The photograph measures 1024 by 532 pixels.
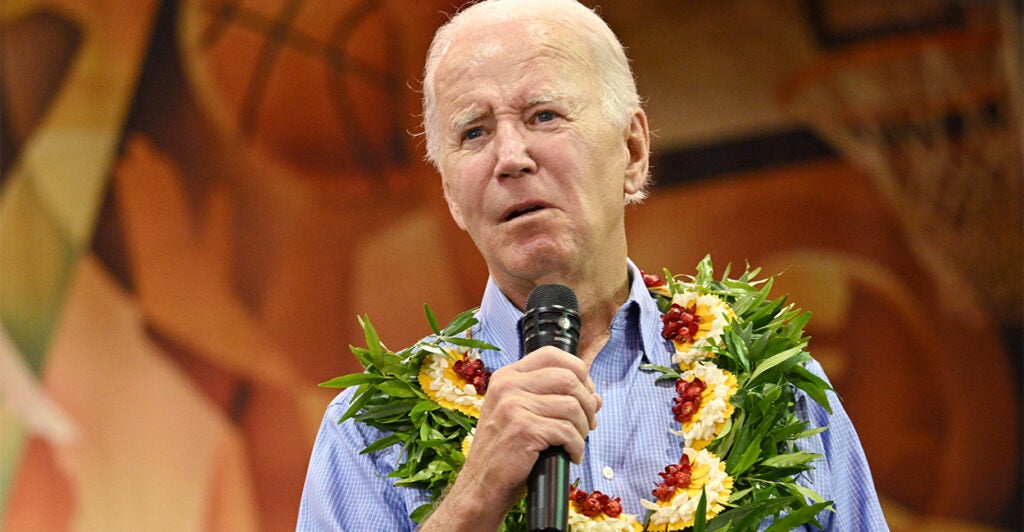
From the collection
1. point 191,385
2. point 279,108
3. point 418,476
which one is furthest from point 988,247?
point 418,476

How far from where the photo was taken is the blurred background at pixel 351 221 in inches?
167

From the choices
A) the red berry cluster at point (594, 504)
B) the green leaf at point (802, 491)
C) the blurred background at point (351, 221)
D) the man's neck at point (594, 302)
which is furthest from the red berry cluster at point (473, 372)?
the blurred background at point (351, 221)

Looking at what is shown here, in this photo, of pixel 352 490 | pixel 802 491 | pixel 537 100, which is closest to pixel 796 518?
pixel 802 491

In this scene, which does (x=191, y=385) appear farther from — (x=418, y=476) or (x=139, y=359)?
(x=418, y=476)

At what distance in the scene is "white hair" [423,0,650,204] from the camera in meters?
1.80

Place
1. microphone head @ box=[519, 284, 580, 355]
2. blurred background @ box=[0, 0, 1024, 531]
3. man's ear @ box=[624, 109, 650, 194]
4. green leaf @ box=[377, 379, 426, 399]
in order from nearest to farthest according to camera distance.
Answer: microphone head @ box=[519, 284, 580, 355] → green leaf @ box=[377, 379, 426, 399] → man's ear @ box=[624, 109, 650, 194] → blurred background @ box=[0, 0, 1024, 531]

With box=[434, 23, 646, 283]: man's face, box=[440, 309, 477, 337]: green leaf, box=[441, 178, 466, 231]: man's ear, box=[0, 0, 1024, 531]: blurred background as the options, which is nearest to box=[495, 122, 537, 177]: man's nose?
box=[434, 23, 646, 283]: man's face

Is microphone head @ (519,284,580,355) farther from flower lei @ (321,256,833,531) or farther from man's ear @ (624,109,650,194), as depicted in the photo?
man's ear @ (624,109,650,194)

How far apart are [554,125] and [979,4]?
3.38 meters

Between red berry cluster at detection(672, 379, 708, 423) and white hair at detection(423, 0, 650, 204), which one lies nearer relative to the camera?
red berry cluster at detection(672, 379, 708, 423)

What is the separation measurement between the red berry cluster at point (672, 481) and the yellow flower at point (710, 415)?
0.16 feet

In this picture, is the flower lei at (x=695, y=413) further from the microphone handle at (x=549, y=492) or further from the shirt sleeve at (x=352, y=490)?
the microphone handle at (x=549, y=492)

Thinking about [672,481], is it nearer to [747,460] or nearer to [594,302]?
[747,460]

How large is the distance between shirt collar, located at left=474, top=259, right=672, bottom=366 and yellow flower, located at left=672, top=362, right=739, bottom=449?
107mm
